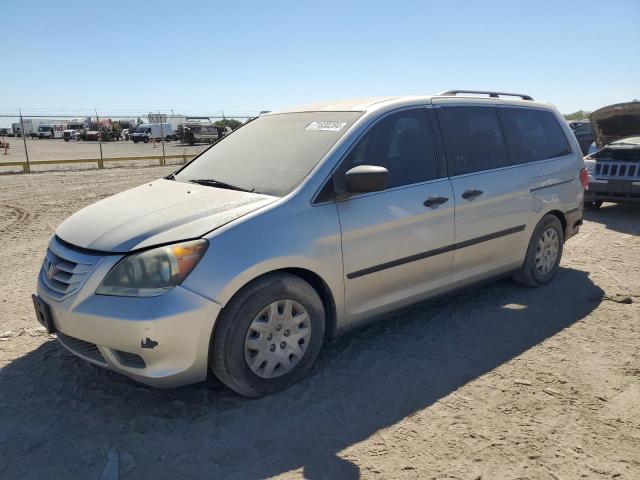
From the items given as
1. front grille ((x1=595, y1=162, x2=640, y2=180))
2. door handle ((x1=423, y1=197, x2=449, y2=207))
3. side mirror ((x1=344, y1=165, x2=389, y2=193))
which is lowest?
front grille ((x1=595, y1=162, x2=640, y2=180))

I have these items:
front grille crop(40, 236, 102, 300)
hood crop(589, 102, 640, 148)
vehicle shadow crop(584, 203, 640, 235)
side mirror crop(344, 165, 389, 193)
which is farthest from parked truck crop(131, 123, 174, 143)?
side mirror crop(344, 165, 389, 193)

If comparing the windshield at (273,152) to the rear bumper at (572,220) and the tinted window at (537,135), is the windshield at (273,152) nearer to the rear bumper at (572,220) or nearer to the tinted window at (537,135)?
the tinted window at (537,135)

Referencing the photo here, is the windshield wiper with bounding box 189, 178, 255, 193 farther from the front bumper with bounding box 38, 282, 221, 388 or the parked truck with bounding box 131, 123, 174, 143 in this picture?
the parked truck with bounding box 131, 123, 174, 143

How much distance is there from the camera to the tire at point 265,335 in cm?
289

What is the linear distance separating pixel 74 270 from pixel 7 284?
284 cm

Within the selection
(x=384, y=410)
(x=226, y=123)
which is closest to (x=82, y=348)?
(x=384, y=410)

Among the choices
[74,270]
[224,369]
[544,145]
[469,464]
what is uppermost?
[544,145]

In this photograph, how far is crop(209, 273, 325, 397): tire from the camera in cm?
289

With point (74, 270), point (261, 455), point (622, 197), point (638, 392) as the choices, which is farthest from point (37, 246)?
point (622, 197)

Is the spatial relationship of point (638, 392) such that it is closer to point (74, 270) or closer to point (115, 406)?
→ point (115, 406)

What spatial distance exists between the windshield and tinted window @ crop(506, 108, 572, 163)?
1868 millimetres

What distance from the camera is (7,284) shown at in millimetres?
5148

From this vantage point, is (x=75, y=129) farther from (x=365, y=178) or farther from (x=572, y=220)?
(x=365, y=178)

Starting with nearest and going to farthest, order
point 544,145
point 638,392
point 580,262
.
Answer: point 638,392
point 544,145
point 580,262
